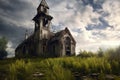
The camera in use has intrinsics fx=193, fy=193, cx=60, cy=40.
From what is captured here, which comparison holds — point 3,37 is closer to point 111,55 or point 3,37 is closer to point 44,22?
point 44,22

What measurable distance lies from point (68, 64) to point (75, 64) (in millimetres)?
1319

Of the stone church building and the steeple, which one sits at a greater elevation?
the steeple

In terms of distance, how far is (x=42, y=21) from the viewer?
43.3m

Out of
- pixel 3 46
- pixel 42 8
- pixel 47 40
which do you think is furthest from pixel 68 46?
pixel 3 46

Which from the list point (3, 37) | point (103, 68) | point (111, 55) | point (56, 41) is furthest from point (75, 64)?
point (3, 37)

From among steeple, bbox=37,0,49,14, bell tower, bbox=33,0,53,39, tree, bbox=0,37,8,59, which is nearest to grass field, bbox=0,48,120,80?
bell tower, bbox=33,0,53,39

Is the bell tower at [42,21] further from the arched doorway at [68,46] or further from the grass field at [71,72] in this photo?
the grass field at [71,72]

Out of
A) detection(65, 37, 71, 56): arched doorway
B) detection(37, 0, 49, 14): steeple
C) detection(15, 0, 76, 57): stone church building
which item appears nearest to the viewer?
detection(15, 0, 76, 57): stone church building

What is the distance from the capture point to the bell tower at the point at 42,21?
4258 cm

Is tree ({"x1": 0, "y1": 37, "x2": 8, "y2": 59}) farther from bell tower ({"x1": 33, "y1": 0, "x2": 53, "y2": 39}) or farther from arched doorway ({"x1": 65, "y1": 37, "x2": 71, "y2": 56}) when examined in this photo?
arched doorway ({"x1": 65, "y1": 37, "x2": 71, "y2": 56})

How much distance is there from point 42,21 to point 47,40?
14.8 ft

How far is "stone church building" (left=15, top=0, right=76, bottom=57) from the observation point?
133ft

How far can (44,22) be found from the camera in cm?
4438

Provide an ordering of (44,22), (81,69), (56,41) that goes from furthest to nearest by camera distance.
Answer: (44,22), (56,41), (81,69)
